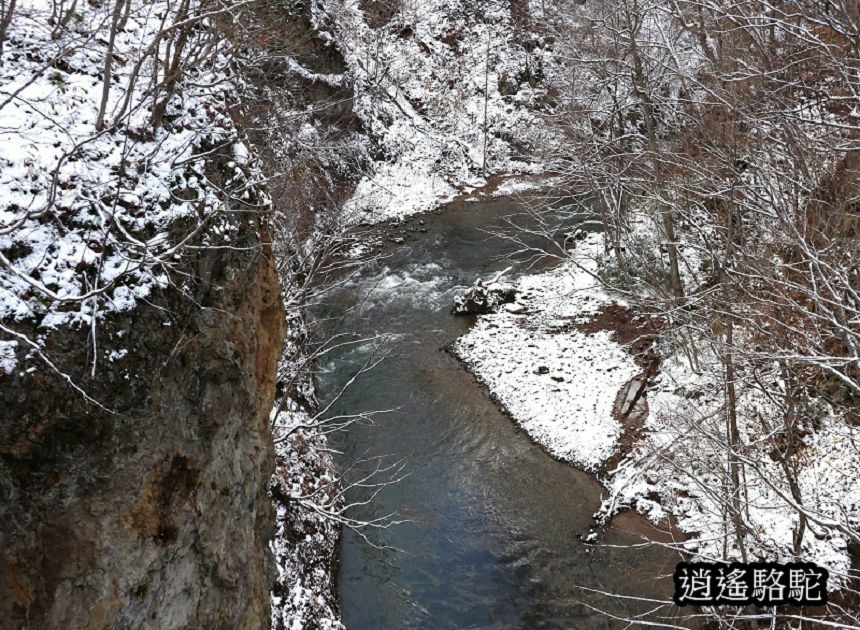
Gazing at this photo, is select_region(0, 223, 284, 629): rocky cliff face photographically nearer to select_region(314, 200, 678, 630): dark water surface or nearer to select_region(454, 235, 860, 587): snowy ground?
select_region(314, 200, 678, 630): dark water surface

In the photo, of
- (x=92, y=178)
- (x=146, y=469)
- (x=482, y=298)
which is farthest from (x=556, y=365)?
(x=92, y=178)

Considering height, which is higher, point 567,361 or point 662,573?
point 567,361

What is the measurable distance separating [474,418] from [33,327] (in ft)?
30.9

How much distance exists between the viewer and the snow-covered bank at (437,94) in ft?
79.6

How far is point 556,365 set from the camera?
13.2m

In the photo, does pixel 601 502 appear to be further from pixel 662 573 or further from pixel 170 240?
pixel 170 240

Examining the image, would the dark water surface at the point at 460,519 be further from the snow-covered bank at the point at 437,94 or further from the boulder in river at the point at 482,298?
the snow-covered bank at the point at 437,94

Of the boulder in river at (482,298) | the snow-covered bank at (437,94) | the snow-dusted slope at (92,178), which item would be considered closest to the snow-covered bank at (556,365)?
the boulder in river at (482,298)

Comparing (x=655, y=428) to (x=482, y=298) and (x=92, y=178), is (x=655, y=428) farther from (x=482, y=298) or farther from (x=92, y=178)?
(x=92, y=178)

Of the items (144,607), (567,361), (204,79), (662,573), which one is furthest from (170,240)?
(567,361)

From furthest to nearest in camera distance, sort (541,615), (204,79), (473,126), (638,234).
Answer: (473,126) → (638,234) → (541,615) → (204,79)

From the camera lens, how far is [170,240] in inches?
170

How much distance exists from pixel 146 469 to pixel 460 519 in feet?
21.8

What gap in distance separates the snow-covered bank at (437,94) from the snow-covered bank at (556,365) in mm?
8160
